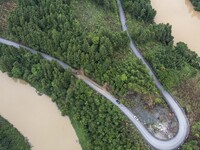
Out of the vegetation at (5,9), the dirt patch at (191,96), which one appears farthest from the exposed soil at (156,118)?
the vegetation at (5,9)

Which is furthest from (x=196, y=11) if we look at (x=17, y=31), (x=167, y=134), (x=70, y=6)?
(x=17, y=31)

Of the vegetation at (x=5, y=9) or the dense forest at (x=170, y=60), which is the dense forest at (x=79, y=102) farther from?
the dense forest at (x=170, y=60)

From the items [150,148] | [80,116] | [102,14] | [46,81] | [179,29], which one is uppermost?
[102,14]

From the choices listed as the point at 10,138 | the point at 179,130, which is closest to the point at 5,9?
the point at 10,138

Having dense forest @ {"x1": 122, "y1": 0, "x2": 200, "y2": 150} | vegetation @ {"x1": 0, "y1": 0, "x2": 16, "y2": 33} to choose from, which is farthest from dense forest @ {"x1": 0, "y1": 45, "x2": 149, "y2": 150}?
dense forest @ {"x1": 122, "y1": 0, "x2": 200, "y2": 150}

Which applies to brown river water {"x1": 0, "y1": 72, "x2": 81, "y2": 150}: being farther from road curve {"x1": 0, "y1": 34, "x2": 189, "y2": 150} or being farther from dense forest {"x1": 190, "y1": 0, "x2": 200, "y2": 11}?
dense forest {"x1": 190, "y1": 0, "x2": 200, "y2": 11}

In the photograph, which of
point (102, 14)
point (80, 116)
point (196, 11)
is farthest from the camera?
point (196, 11)

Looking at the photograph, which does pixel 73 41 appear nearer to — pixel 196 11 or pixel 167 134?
pixel 167 134
